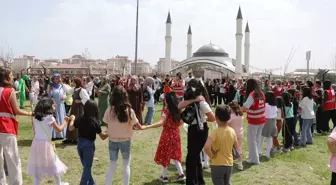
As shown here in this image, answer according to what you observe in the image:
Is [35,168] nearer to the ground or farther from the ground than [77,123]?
nearer to the ground

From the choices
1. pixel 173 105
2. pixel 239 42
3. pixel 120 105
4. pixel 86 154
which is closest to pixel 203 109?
pixel 173 105

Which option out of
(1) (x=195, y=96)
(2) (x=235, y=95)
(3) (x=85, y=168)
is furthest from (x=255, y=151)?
(2) (x=235, y=95)

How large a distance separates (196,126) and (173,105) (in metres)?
0.56

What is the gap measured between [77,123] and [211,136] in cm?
201

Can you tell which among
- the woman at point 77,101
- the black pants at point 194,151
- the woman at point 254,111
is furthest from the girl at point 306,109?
the woman at point 77,101

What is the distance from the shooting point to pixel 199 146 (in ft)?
17.3

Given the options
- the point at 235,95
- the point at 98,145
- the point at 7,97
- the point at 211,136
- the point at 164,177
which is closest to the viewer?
the point at 211,136

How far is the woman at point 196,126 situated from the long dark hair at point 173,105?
0.40 feet

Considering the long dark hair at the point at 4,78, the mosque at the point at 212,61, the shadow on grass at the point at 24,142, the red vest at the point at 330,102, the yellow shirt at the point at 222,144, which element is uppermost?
the mosque at the point at 212,61

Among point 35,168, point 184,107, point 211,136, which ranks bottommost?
point 35,168

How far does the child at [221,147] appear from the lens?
4395 mm

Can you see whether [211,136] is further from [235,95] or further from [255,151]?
[235,95]

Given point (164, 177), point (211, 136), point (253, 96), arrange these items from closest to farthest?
point (211, 136) < point (164, 177) < point (253, 96)

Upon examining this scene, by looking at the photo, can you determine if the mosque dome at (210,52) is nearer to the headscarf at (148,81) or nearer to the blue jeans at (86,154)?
the headscarf at (148,81)
